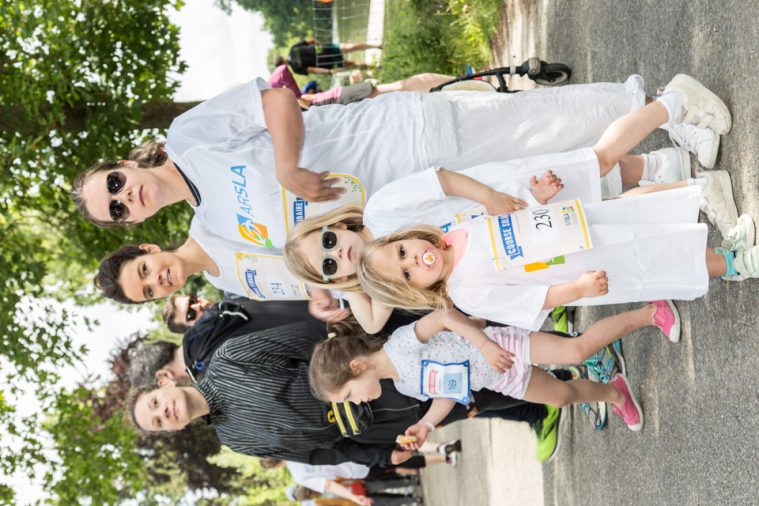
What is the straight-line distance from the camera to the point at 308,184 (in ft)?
12.5

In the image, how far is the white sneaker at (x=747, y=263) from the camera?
336 centimetres

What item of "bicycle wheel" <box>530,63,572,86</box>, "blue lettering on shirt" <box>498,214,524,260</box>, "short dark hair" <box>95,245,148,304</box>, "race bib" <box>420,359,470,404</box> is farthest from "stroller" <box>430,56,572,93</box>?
"short dark hair" <box>95,245,148,304</box>

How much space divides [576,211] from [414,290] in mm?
903

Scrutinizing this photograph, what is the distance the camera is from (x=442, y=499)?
34.2 feet

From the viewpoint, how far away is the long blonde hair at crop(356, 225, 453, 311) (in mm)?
3842

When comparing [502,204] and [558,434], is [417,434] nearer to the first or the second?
[558,434]

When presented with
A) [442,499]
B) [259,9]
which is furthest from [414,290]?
[259,9]

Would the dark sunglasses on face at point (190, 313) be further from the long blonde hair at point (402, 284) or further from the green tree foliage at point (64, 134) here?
the long blonde hair at point (402, 284)

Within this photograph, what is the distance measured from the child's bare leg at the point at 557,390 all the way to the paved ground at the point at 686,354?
285mm

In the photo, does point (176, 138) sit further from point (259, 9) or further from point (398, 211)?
point (259, 9)

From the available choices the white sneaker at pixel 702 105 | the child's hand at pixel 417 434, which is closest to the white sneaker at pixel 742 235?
the white sneaker at pixel 702 105

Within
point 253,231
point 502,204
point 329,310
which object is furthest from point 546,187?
point 329,310

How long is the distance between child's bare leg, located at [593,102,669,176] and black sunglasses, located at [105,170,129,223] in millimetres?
2564

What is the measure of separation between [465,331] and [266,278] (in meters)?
1.30
